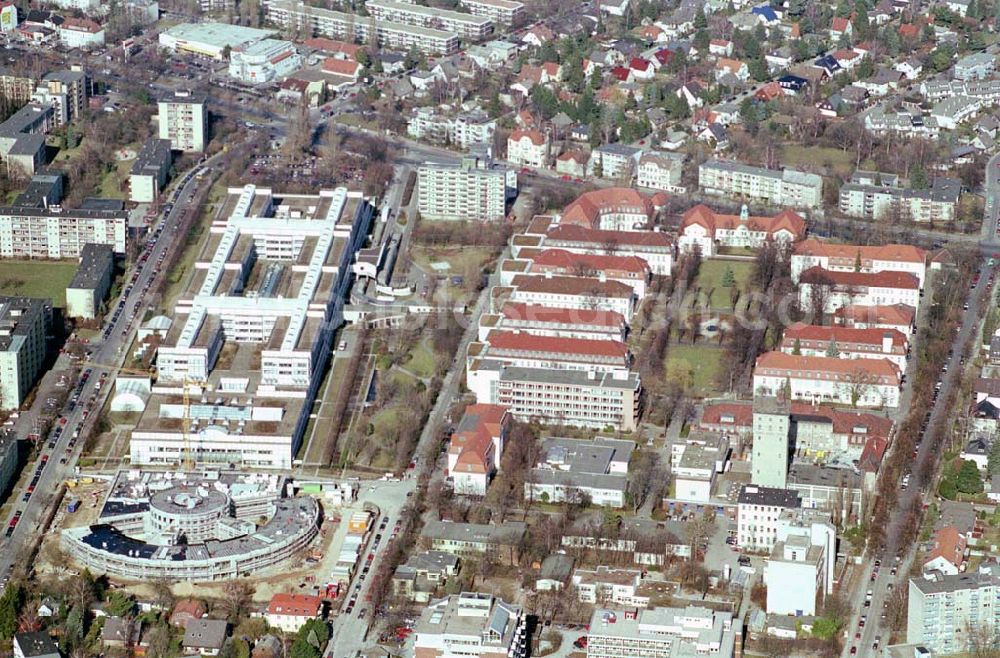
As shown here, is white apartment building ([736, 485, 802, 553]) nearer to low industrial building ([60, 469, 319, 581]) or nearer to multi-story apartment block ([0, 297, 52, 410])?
low industrial building ([60, 469, 319, 581])

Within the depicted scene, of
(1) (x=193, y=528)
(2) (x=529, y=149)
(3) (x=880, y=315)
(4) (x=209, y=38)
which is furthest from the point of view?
(4) (x=209, y=38)

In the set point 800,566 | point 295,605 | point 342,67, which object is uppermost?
point 800,566

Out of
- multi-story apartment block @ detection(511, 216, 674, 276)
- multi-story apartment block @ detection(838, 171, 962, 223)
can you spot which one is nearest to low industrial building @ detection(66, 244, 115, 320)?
multi-story apartment block @ detection(511, 216, 674, 276)

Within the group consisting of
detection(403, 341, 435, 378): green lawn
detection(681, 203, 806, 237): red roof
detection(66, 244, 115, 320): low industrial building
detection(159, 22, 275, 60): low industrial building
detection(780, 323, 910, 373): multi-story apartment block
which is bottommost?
detection(159, 22, 275, 60): low industrial building

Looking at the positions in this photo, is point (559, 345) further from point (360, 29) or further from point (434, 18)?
point (434, 18)

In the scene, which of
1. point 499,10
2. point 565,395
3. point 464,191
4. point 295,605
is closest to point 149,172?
point 464,191

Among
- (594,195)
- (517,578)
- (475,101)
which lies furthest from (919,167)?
(517,578)

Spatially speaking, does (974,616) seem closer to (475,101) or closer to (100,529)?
(100,529)
